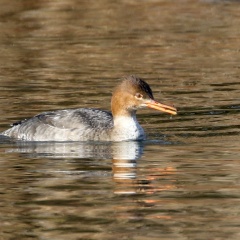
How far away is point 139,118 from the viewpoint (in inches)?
739

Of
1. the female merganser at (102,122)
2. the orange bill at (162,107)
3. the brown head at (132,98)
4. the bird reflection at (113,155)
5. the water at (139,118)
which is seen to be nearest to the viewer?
the water at (139,118)

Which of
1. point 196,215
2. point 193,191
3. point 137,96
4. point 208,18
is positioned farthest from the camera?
point 208,18

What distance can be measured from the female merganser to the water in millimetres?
239

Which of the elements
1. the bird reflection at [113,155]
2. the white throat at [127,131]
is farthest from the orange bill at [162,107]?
the bird reflection at [113,155]

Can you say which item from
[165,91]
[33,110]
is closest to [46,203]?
[33,110]

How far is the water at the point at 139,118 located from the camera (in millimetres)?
11523

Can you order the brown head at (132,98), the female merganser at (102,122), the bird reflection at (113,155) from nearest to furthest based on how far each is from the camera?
the bird reflection at (113,155)
the brown head at (132,98)
the female merganser at (102,122)

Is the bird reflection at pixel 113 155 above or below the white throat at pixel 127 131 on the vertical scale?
below

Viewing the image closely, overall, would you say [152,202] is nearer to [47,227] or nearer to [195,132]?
[47,227]

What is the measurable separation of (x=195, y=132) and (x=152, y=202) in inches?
198

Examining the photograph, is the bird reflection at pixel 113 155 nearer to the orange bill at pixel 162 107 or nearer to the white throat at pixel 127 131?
the white throat at pixel 127 131

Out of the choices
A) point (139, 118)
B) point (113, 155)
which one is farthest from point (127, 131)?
point (139, 118)

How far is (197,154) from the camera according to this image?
1522 cm

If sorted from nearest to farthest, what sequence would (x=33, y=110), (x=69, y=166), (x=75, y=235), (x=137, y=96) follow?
(x=75, y=235), (x=69, y=166), (x=137, y=96), (x=33, y=110)
